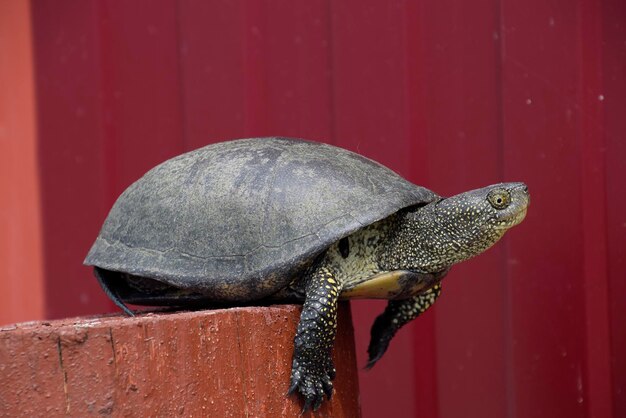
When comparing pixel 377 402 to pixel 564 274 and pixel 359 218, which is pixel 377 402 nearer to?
pixel 564 274

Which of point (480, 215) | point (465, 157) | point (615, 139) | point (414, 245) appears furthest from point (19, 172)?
point (615, 139)

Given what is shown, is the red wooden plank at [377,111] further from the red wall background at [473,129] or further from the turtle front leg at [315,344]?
the turtle front leg at [315,344]

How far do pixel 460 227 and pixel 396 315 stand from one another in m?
0.38

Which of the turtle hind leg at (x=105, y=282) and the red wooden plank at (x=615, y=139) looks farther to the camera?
the red wooden plank at (x=615, y=139)

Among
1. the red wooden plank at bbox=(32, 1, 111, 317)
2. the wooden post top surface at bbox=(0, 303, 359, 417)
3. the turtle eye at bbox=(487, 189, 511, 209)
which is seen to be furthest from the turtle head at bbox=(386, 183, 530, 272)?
the red wooden plank at bbox=(32, 1, 111, 317)

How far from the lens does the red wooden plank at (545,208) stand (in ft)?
10.3

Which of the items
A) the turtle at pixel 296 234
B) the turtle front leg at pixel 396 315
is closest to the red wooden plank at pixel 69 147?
the turtle at pixel 296 234

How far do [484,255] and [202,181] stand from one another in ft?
4.02

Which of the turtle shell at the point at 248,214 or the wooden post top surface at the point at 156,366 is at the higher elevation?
the turtle shell at the point at 248,214

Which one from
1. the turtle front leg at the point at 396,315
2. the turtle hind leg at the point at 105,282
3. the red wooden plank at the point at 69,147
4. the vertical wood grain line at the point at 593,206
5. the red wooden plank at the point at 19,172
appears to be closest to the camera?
the turtle hind leg at the point at 105,282

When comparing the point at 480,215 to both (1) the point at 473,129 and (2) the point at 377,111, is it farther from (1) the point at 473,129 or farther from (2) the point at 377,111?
(2) the point at 377,111

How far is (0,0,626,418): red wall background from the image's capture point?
10.2ft

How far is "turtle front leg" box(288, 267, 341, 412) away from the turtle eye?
0.48 metres

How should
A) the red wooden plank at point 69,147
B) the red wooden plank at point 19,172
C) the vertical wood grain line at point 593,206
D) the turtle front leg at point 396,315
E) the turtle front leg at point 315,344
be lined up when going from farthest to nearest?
the red wooden plank at point 19,172 → the red wooden plank at point 69,147 → the vertical wood grain line at point 593,206 → the turtle front leg at point 396,315 → the turtle front leg at point 315,344
